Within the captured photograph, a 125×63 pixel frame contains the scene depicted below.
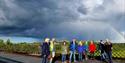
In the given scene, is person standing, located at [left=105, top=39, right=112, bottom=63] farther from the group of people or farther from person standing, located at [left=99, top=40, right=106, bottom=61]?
person standing, located at [left=99, top=40, right=106, bottom=61]

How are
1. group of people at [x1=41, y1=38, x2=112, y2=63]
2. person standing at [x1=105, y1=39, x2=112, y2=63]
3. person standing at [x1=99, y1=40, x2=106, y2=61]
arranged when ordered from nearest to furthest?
group of people at [x1=41, y1=38, x2=112, y2=63], person standing at [x1=105, y1=39, x2=112, y2=63], person standing at [x1=99, y1=40, x2=106, y2=61]

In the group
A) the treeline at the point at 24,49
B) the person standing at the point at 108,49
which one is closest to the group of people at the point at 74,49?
the person standing at the point at 108,49

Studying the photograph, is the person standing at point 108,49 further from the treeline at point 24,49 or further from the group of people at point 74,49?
the treeline at point 24,49

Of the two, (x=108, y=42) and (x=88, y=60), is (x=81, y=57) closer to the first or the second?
(x=88, y=60)

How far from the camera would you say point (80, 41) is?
Answer: 92.9 ft

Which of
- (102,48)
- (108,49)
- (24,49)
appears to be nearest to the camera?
(108,49)

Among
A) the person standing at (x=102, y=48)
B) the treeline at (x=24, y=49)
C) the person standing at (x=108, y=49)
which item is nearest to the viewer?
the person standing at (x=108, y=49)

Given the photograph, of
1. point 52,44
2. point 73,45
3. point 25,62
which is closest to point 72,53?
point 73,45

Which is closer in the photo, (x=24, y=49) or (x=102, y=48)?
(x=102, y=48)

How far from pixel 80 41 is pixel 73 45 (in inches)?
48.9

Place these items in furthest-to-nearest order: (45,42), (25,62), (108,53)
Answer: (25,62), (108,53), (45,42)

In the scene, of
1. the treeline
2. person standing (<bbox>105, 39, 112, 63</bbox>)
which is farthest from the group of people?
the treeline

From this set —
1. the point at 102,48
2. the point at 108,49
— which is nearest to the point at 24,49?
the point at 102,48

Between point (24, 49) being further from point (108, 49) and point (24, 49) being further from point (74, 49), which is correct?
point (108, 49)
